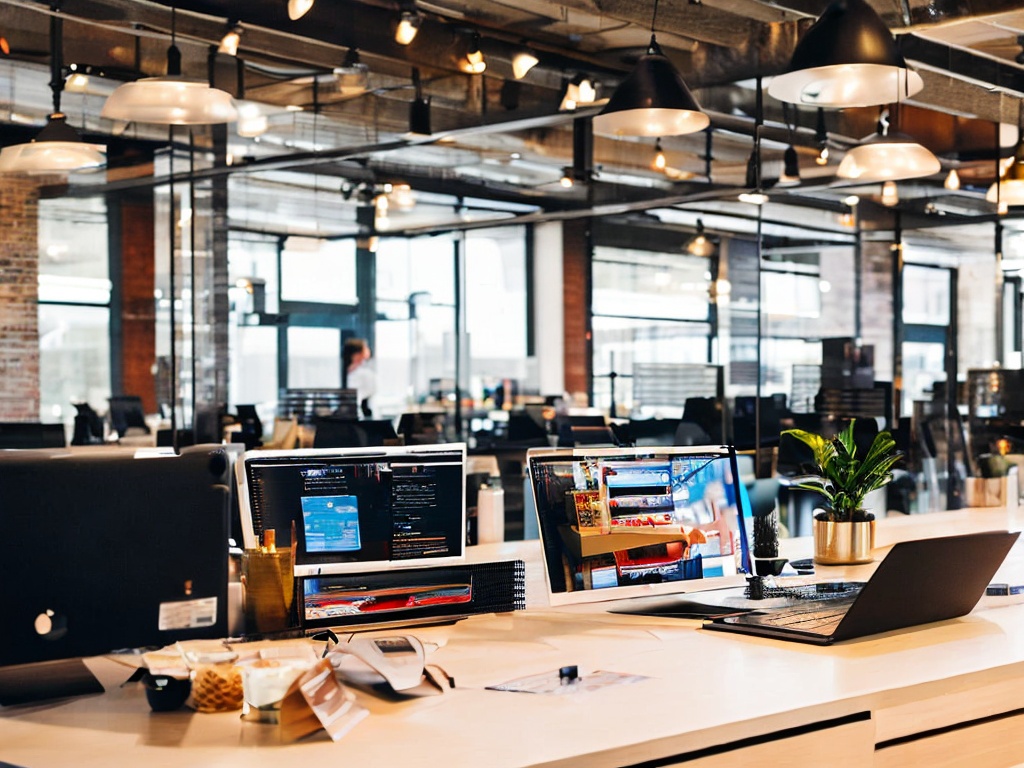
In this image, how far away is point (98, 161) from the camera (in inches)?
259

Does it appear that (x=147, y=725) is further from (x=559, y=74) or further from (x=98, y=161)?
(x=559, y=74)

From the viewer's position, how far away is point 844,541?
363cm

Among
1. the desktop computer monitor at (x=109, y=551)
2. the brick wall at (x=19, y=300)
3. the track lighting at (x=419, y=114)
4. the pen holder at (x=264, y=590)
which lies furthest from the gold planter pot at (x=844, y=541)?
the track lighting at (x=419, y=114)

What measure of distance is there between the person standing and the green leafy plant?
4.51m

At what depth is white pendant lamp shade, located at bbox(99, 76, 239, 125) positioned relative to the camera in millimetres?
4730

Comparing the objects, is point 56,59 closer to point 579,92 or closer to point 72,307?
point 72,307

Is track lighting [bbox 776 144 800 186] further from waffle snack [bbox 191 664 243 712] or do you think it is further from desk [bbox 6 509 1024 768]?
waffle snack [bbox 191 664 243 712]

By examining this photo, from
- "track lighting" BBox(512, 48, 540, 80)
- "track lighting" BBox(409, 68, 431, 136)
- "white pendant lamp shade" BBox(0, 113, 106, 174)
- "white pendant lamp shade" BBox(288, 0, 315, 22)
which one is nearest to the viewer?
"white pendant lamp shade" BBox(288, 0, 315, 22)

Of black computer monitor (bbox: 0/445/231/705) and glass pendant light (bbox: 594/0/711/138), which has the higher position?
glass pendant light (bbox: 594/0/711/138)

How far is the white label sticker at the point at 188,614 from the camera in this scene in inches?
89.4

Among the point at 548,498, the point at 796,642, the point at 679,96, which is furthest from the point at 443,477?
the point at 679,96

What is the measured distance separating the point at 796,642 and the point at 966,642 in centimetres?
36

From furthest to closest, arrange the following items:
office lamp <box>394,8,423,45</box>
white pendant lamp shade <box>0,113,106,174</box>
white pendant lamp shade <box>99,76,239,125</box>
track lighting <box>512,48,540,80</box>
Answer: track lighting <box>512,48,540,80</box>
office lamp <box>394,8,423,45</box>
white pendant lamp shade <box>0,113,106,174</box>
white pendant lamp shade <box>99,76,239,125</box>

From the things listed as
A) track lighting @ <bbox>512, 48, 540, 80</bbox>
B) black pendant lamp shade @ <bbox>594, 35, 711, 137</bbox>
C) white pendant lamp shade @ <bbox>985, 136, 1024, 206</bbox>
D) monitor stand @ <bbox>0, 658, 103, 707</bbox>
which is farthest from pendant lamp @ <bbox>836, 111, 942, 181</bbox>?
monitor stand @ <bbox>0, 658, 103, 707</bbox>
